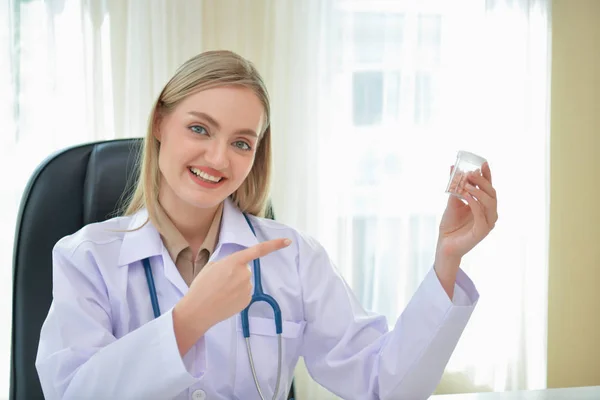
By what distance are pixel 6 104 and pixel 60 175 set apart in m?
1.42

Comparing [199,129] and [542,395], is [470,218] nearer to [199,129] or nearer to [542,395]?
[542,395]

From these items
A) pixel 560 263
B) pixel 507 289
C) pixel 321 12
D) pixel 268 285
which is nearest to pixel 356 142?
pixel 321 12

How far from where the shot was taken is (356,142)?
2.92m

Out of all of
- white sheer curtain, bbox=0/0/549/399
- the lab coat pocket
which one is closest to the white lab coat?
the lab coat pocket

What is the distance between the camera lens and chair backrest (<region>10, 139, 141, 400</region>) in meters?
1.34

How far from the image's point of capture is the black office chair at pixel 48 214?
1337mm

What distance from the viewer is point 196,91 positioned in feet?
4.23

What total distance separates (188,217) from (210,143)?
196 mm

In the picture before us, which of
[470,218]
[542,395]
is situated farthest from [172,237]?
[542,395]

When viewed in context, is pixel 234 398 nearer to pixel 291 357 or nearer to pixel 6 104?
pixel 291 357

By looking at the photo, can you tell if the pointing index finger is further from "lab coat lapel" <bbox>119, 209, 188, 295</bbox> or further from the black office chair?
the black office chair

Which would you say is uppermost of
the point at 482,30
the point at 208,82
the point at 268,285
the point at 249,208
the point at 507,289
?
the point at 482,30

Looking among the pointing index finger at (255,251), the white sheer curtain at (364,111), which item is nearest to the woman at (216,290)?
the pointing index finger at (255,251)

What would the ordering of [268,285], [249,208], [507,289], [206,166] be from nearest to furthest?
[206,166]
[268,285]
[249,208]
[507,289]
